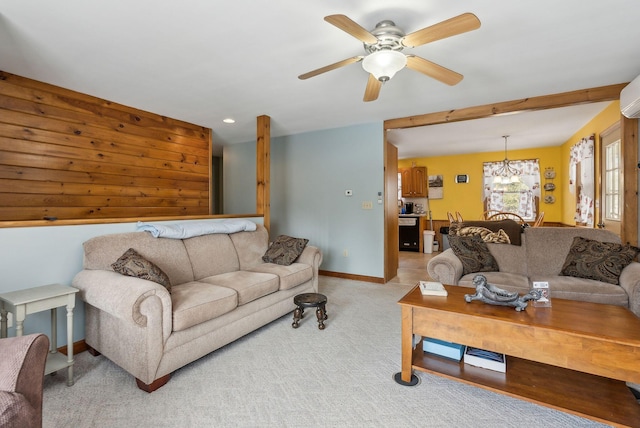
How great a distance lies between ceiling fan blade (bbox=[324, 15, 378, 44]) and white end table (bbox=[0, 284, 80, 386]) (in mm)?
2238

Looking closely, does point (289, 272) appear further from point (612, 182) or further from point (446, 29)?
point (612, 182)

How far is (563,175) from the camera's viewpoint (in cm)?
609

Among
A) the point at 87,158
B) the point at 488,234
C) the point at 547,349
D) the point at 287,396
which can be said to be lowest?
the point at 287,396

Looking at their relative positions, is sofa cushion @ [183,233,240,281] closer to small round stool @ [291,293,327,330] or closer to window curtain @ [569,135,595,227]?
small round stool @ [291,293,327,330]

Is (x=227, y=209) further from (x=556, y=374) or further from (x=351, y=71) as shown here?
(x=556, y=374)

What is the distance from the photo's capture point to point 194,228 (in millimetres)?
2939

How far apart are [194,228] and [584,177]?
557 cm

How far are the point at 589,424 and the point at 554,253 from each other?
183 centimetres

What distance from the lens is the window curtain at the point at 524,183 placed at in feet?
21.2

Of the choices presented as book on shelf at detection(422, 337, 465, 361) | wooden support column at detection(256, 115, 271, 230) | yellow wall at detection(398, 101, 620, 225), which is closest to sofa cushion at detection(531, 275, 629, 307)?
book on shelf at detection(422, 337, 465, 361)

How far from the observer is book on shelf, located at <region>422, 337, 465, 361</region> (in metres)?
1.91

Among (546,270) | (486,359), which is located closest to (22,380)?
(486,359)

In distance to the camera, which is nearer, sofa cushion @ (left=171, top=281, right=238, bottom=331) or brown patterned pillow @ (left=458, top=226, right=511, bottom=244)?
sofa cushion @ (left=171, top=281, right=238, bottom=331)

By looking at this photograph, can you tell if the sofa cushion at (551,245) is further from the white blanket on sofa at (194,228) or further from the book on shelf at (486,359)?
the white blanket on sofa at (194,228)
